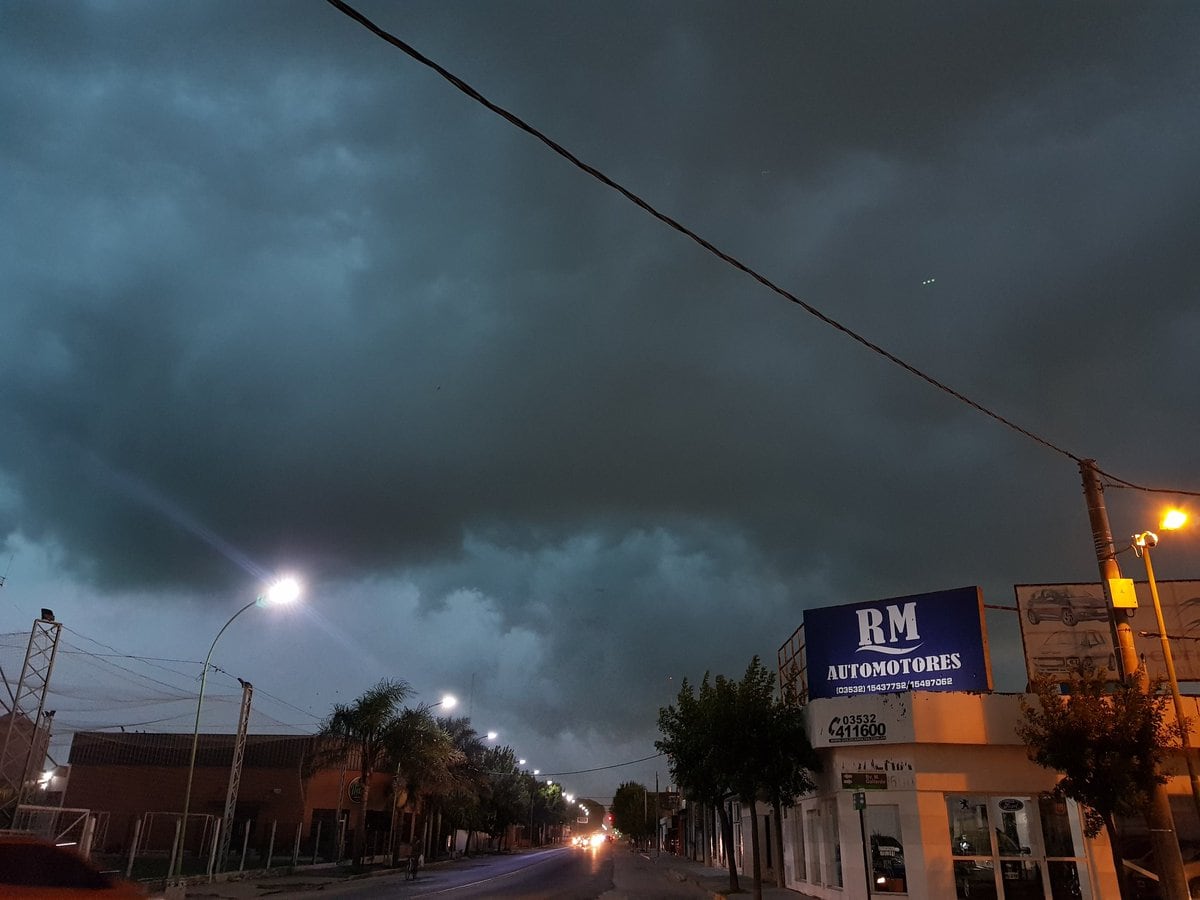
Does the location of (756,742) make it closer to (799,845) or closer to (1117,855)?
(799,845)

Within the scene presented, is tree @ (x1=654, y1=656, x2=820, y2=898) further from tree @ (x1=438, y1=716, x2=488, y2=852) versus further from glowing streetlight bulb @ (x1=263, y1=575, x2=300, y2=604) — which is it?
tree @ (x1=438, y1=716, x2=488, y2=852)

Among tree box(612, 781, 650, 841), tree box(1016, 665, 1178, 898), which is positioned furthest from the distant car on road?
tree box(612, 781, 650, 841)

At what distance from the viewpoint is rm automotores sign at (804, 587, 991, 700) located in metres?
23.5

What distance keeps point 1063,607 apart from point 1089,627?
35.2 inches

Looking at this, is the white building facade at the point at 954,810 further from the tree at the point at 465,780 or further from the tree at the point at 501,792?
the tree at the point at 501,792

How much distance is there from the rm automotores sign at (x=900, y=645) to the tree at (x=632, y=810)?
105 meters

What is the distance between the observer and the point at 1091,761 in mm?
15086

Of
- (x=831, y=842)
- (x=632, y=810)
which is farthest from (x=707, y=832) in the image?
(x=632, y=810)

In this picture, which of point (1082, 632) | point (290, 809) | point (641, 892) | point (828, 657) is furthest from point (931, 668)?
point (290, 809)

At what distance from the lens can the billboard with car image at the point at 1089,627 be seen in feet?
80.0

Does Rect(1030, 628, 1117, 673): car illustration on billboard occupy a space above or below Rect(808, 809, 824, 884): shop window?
above

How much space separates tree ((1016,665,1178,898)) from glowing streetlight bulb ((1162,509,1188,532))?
2906mm

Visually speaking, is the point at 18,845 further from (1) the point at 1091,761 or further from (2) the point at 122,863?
(2) the point at 122,863

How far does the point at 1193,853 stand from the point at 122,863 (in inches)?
1647
